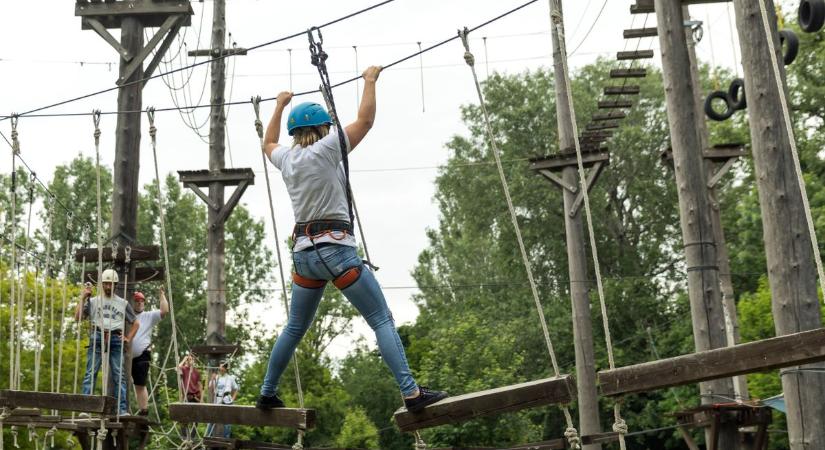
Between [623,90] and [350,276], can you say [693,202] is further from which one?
[623,90]

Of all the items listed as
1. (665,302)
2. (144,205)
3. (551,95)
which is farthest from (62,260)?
(665,302)

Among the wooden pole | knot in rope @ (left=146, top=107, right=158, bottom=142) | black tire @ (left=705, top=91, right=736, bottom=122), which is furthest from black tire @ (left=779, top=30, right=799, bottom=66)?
knot in rope @ (left=146, top=107, right=158, bottom=142)

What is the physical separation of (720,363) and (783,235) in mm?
2984

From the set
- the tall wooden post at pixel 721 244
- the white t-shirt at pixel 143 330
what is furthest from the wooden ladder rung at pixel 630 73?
the white t-shirt at pixel 143 330

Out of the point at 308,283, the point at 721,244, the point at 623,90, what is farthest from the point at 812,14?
the point at 721,244

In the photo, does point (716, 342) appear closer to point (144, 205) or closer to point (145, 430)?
point (145, 430)

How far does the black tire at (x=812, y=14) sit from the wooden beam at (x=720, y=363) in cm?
458

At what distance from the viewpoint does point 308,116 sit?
5.18 metres

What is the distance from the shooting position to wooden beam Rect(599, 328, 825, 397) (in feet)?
13.2

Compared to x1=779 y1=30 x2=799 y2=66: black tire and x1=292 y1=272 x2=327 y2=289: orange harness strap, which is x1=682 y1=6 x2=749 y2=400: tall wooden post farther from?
x1=292 y1=272 x2=327 y2=289: orange harness strap

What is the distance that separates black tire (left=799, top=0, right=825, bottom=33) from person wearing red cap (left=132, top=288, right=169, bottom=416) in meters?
5.33

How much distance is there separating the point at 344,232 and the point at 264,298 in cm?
2996

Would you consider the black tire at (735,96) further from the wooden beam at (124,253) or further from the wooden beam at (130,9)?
the wooden beam at (124,253)

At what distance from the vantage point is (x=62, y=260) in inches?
1400
